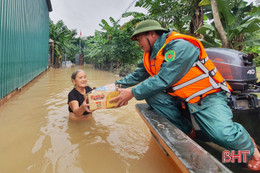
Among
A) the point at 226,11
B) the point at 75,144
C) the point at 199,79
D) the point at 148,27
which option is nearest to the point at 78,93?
the point at 75,144

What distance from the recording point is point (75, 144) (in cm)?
244

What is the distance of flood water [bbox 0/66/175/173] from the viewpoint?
1.94 metres

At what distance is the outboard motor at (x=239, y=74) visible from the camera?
2035mm

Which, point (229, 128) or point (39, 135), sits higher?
point (229, 128)

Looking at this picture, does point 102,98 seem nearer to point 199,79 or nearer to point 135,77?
point 135,77

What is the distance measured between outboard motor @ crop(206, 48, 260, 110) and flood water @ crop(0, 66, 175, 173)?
1118 millimetres

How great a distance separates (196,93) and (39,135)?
2.28 meters

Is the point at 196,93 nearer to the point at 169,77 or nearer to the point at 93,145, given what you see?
the point at 169,77

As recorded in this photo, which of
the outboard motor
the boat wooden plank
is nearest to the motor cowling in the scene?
the outboard motor

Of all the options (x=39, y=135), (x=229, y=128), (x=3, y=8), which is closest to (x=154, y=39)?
(x=229, y=128)

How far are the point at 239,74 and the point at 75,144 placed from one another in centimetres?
225

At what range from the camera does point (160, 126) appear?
1562mm

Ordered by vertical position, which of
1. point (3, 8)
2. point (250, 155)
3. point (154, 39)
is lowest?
point (250, 155)

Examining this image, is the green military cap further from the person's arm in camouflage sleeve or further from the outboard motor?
the outboard motor
